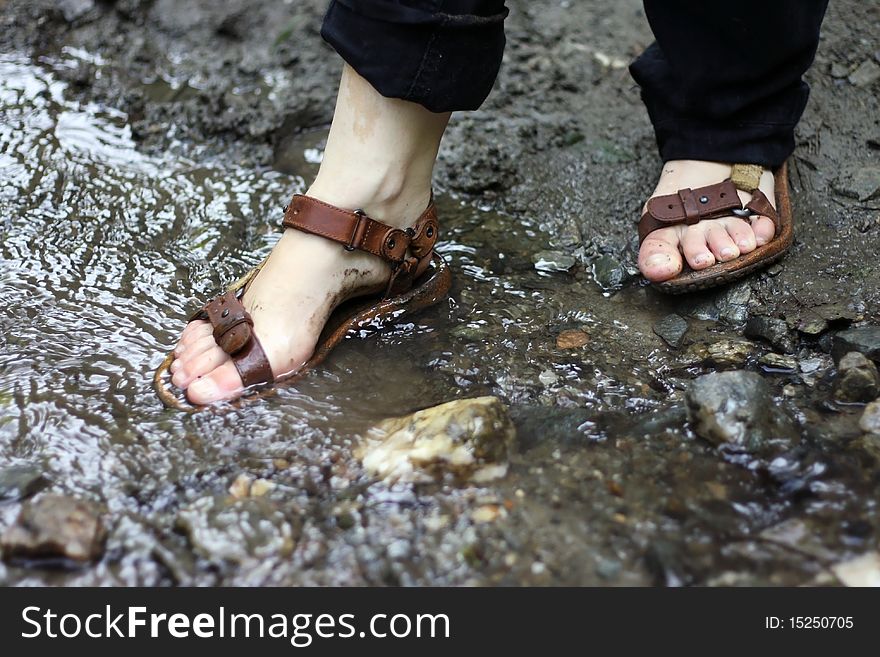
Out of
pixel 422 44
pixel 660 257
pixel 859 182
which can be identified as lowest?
pixel 660 257

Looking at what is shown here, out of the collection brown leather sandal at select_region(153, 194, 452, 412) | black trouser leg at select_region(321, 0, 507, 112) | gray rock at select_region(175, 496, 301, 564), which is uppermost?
black trouser leg at select_region(321, 0, 507, 112)

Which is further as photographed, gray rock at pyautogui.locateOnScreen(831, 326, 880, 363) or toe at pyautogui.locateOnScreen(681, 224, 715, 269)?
toe at pyautogui.locateOnScreen(681, 224, 715, 269)

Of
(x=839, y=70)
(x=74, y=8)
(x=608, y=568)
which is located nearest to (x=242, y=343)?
(x=608, y=568)

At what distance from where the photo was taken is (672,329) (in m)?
1.80

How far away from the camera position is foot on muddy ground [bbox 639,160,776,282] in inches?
71.0

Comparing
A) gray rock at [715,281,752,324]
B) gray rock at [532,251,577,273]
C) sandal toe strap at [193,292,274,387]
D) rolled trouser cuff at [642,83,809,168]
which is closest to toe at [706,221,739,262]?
gray rock at [715,281,752,324]

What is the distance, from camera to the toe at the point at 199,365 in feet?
5.29

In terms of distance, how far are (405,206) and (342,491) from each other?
0.69 meters

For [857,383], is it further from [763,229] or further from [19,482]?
[19,482]

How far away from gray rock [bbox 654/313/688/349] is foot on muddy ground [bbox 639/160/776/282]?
10 cm

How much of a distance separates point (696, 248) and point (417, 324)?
0.70 m

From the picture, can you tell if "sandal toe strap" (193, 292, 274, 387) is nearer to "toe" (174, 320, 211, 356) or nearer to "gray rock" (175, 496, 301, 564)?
"toe" (174, 320, 211, 356)

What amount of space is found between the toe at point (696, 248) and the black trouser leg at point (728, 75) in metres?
0.23
